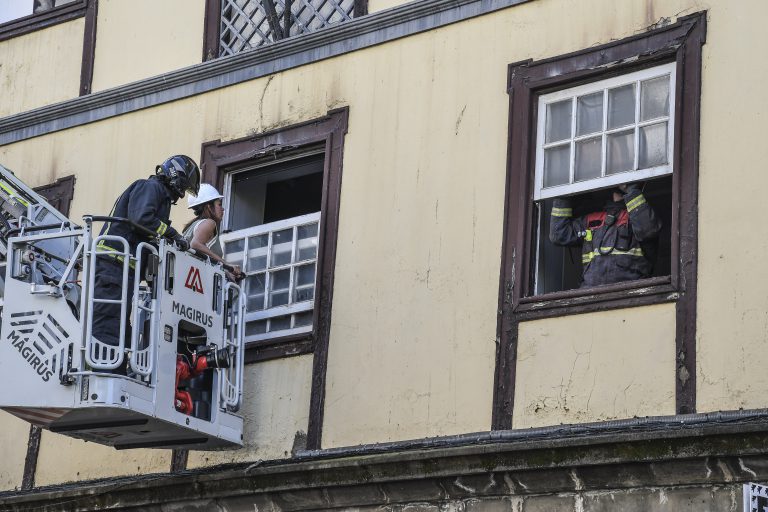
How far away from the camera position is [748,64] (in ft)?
39.3

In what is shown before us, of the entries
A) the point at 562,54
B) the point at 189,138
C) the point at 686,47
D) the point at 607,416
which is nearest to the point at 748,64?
the point at 686,47

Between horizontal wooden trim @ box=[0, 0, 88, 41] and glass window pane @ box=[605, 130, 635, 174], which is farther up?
horizontal wooden trim @ box=[0, 0, 88, 41]

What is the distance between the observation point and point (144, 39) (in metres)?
15.9

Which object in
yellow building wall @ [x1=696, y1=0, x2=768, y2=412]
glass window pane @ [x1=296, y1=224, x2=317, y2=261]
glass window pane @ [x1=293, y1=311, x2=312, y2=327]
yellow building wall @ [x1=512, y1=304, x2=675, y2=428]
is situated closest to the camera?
yellow building wall @ [x1=696, y1=0, x2=768, y2=412]

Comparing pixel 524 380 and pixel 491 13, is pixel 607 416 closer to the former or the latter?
pixel 524 380

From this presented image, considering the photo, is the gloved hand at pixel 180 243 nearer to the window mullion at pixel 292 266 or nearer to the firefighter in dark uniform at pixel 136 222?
the firefighter in dark uniform at pixel 136 222

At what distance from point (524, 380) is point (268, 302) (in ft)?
8.81

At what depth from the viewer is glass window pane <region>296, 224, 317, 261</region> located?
1421 cm

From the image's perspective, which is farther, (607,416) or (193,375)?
(193,375)

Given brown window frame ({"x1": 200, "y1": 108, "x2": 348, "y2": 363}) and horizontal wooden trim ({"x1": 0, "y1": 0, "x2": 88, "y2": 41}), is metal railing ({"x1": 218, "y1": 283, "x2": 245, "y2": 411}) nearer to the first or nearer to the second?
brown window frame ({"x1": 200, "y1": 108, "x2": 348, "y2": 363})

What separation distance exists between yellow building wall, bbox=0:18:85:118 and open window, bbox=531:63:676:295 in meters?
5.13

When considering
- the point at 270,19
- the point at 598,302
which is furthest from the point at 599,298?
the point at 270,19

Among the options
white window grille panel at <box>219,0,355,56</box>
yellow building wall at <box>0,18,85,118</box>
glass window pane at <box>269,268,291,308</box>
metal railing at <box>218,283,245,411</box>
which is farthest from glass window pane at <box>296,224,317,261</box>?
yellow building wall at <box>0,18,85,118</box>

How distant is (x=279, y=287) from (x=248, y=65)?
1914 mm
